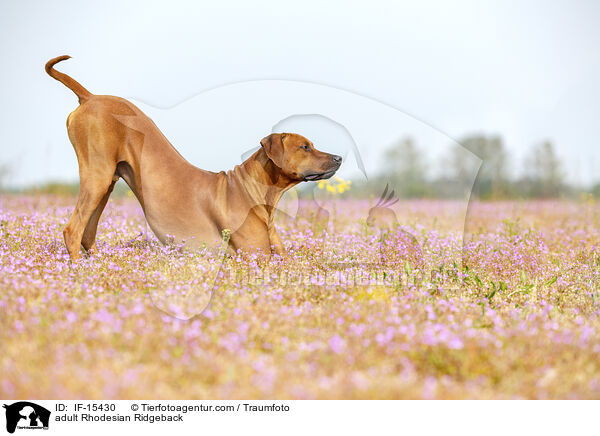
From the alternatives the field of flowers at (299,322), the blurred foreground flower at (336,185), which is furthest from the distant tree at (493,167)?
the blurred foreground flower at (336,185)

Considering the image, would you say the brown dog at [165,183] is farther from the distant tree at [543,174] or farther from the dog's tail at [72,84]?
the distant tree at [543,174]

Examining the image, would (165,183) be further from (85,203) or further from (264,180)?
(264,180)

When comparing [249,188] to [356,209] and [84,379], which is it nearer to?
[84,379]

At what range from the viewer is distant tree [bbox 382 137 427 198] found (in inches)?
213

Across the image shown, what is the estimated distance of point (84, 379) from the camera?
3.20 m

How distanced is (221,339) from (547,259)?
538 centimetres

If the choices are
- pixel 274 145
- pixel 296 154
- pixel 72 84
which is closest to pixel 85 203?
pixel 72 84

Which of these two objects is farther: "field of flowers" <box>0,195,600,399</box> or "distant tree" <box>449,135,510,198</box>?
"distant tree" <box>449,135,510,198</box>

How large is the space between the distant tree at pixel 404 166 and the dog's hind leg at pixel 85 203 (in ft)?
9.88

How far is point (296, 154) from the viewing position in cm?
546
